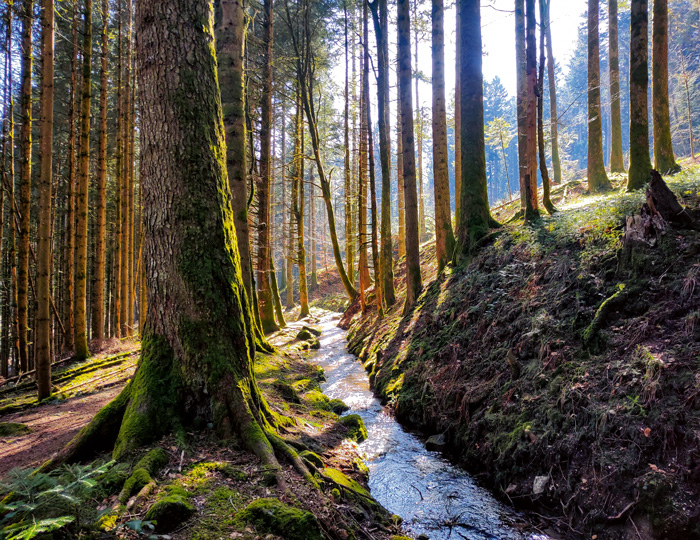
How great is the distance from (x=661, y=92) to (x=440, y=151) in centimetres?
527

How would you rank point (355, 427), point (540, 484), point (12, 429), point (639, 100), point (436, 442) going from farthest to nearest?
1. point (639, 100)
2. point (355, 427)
3. point (12, 429)
4. point (436, 442)
5. point (540, 484)

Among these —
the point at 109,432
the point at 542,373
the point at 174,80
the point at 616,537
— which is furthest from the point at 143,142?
the point at 616,537

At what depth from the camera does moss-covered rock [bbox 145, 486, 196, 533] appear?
212cm

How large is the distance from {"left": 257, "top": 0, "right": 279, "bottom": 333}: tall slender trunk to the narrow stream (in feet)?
22.2

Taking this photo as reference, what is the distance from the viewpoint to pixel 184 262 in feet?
11.0

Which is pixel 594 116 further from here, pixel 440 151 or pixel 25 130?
pixel 25 130

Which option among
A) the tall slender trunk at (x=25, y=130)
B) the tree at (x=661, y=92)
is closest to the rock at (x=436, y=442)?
the tree at (x=661, y=92)

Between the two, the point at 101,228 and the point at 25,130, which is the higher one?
the point at 25,130

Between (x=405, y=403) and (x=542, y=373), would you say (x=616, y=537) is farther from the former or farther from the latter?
(x=405, y=403)

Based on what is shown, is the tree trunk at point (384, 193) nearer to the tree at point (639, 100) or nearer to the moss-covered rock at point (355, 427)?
the moss-covered rock at point (355, 427)

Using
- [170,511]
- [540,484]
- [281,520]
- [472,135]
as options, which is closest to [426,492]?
[540,484]

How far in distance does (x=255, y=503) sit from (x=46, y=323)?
21.0ft

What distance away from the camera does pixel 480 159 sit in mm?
8508

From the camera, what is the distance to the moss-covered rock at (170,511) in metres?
2.12
